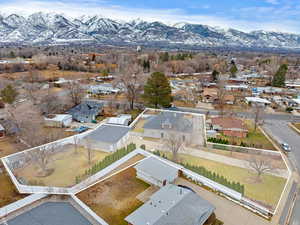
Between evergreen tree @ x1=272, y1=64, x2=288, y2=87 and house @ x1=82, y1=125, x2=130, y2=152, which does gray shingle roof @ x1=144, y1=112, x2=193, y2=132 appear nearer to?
house @ x1=82, y1=125, x2=130, y2=152

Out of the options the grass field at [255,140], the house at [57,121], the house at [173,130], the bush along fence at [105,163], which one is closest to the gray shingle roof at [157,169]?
the bush along fence at [105,163]

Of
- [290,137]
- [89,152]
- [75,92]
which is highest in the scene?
[75,92]

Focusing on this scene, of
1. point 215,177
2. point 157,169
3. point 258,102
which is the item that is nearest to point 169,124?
point 157,169

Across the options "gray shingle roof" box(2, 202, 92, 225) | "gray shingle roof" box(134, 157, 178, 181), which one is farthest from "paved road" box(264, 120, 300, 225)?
"gray shingle roof" box(2, 202, 92, 225)

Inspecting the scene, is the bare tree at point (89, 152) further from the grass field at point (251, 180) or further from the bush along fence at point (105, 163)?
the grass field at point (251, 180)

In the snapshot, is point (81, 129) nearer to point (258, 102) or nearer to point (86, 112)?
point (86, 112)
